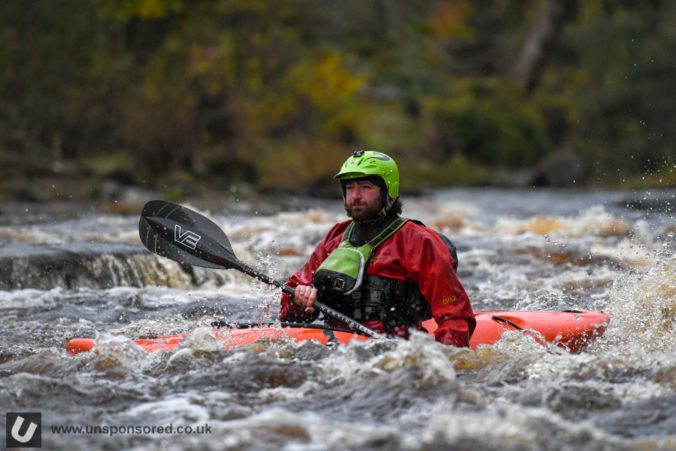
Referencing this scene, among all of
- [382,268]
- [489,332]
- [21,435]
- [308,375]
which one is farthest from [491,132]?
[21,435]

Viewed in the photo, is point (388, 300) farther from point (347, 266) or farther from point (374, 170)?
point (374, 170)

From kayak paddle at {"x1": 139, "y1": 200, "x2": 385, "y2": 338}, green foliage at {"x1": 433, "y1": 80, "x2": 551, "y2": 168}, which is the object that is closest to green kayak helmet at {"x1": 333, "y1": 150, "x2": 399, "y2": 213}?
kayak paddle at {"x1": 139, "y1": 200, "x2": 385, "y2": 338}

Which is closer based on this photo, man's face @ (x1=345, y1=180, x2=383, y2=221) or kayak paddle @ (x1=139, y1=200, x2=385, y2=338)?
man's face @ (x1=345, y1=180, x2=383, y2=221)

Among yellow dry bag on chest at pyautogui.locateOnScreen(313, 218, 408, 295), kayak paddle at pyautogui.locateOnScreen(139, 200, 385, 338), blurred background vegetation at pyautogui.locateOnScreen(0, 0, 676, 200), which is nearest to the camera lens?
yellow dry bag on chest at pyautogui.locateOnScreen(313, 218, 408, 295)

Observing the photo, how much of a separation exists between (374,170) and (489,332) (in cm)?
119

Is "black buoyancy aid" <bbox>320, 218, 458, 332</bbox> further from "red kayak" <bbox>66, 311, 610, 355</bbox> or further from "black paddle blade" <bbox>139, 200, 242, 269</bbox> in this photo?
"black paddle blade" <bbox>139, 200, 242, 269</bbox>

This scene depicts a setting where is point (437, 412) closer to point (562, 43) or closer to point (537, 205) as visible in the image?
point (537, 205)

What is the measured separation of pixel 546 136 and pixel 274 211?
19679 mm

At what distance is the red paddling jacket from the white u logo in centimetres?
160

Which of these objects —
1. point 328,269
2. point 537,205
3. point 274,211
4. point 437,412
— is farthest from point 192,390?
point 537,205

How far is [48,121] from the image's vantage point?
1616 cm

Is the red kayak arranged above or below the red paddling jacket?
below

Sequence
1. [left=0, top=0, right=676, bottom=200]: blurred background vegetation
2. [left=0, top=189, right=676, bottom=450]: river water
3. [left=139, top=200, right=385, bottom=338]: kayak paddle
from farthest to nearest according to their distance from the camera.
→ 1. [left=0, top=0, right=676, bottom=200]: blurred background vegetation
2. [left=139, top=200, right=385, bottom=338]: kayak paddle
3. [left=0, top=189, right=676, bottom=450]: river water

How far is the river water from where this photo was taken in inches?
123
